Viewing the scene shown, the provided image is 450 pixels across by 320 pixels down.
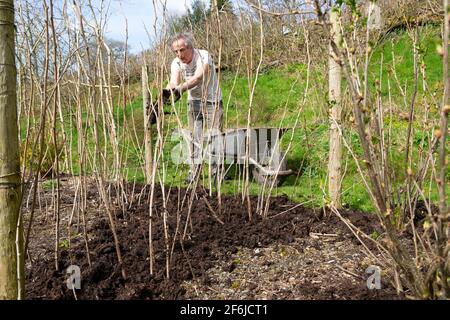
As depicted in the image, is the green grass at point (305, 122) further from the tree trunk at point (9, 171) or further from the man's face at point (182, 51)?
the tree trunk at point (9, 171)

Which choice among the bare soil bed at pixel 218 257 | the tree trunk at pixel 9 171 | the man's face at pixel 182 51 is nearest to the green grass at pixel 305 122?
the bare soil bed at pixel 218 257

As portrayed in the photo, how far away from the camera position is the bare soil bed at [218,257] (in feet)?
7.05

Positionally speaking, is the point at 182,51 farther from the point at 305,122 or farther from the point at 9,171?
the point at 9,171

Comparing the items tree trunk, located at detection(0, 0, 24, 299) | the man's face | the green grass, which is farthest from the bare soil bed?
the man's face

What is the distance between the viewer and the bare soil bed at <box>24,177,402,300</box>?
2148 mm

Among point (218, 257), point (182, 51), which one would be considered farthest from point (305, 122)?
point (182, 51)

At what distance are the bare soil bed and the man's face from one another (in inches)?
66.2

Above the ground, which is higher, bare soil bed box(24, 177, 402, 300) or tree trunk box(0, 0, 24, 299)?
tree trunk box(0, 0, 24, 299)

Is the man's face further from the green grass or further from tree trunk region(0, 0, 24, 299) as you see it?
tree trunk region(0, 0, 24, 299)

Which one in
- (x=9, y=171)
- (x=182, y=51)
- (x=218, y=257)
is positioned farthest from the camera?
(x=182, y=51)

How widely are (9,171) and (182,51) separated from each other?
2.96 metres

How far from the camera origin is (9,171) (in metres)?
1.57
